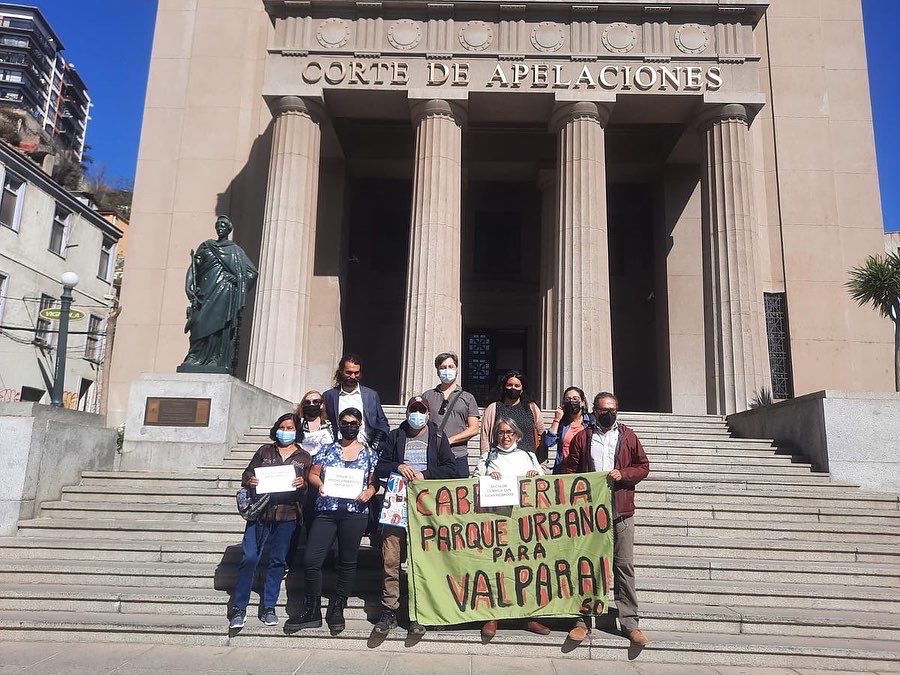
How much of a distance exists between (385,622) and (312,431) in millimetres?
2129

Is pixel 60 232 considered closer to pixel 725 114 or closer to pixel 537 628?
pixel 725 114

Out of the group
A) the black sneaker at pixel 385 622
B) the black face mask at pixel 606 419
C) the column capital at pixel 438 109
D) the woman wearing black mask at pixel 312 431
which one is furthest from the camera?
the column capital at pixel 438 109

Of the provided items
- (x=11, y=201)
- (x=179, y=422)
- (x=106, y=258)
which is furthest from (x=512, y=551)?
(x=106, y=258)

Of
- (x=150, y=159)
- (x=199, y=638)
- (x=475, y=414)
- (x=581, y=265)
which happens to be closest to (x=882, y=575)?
(x=475, y=414)

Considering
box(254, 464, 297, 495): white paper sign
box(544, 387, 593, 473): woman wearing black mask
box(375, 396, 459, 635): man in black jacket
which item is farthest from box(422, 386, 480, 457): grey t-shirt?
box(254, 464, 297, 495): white paper sign

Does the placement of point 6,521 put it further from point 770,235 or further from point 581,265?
point 770,235

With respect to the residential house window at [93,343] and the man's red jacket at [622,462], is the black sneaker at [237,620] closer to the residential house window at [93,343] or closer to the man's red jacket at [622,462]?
the man's red jacket at [622,462]

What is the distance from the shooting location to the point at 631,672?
5387 mm

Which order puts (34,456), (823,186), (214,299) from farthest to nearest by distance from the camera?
1. (823,186)
2. (214,299)
3. (34,456)

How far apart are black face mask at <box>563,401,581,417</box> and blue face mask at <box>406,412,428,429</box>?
6.49 ft

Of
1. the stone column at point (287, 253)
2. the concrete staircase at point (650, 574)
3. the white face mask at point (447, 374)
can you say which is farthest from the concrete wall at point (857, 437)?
the stone column at point (287, 253)

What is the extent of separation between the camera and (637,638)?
5.62 m

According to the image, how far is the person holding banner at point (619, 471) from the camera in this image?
5797mm

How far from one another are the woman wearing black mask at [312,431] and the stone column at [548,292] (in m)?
9.13
